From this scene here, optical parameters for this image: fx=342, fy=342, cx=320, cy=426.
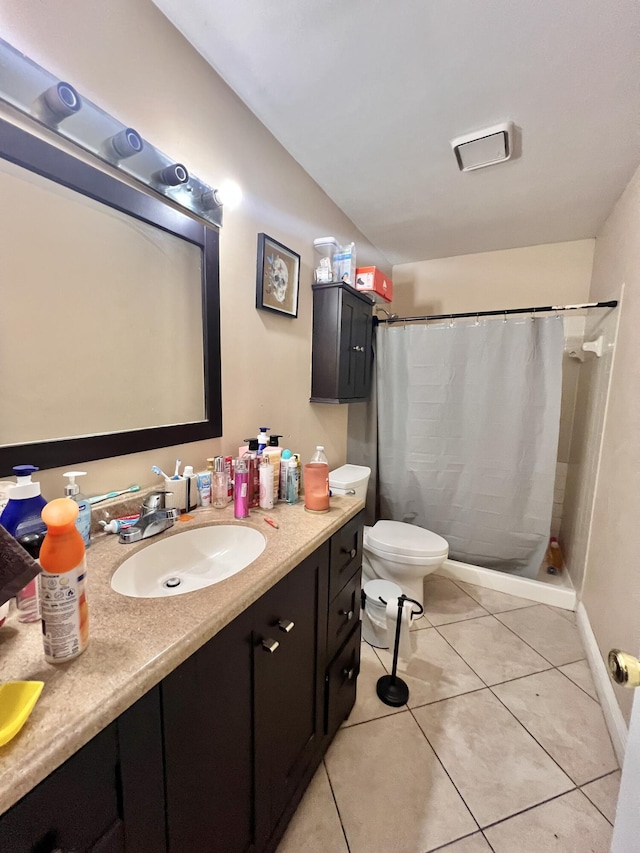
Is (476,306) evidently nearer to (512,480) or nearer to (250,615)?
(512,480)

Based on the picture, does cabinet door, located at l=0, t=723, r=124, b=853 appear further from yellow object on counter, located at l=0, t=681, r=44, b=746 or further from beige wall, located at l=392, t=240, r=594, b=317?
beige wall, located at l=392, t=240, r=594, b=317

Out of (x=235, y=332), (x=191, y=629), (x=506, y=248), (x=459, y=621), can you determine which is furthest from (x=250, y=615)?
(x=506, y=248)

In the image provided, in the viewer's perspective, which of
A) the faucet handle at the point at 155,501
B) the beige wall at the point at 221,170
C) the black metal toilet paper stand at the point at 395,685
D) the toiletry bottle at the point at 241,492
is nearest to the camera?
the beige wall at the point at 221,170

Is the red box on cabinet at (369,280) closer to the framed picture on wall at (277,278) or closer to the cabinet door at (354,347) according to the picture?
the cabinet door at (354,347)

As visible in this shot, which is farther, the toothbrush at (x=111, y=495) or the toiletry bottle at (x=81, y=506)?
the toothbrush at (x=111, y=495)

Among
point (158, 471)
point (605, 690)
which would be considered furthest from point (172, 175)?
point (605, 690)

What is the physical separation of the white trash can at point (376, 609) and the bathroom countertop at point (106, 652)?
2.97 feet

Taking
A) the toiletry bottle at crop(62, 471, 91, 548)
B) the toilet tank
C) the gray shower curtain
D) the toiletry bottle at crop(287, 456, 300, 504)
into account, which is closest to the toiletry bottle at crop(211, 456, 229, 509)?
the toiletry bottle at crop(287, 456, 300, 504)

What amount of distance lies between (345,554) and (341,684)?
1.57 feet

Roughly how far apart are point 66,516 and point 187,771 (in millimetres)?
507

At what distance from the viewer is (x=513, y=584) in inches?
83.1

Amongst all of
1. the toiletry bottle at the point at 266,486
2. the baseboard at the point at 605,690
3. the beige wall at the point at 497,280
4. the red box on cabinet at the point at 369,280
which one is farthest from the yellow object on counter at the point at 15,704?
the beige wall at the point at 497,280

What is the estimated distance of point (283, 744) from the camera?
90 centimetres

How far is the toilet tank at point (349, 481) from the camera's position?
192 centimetres
